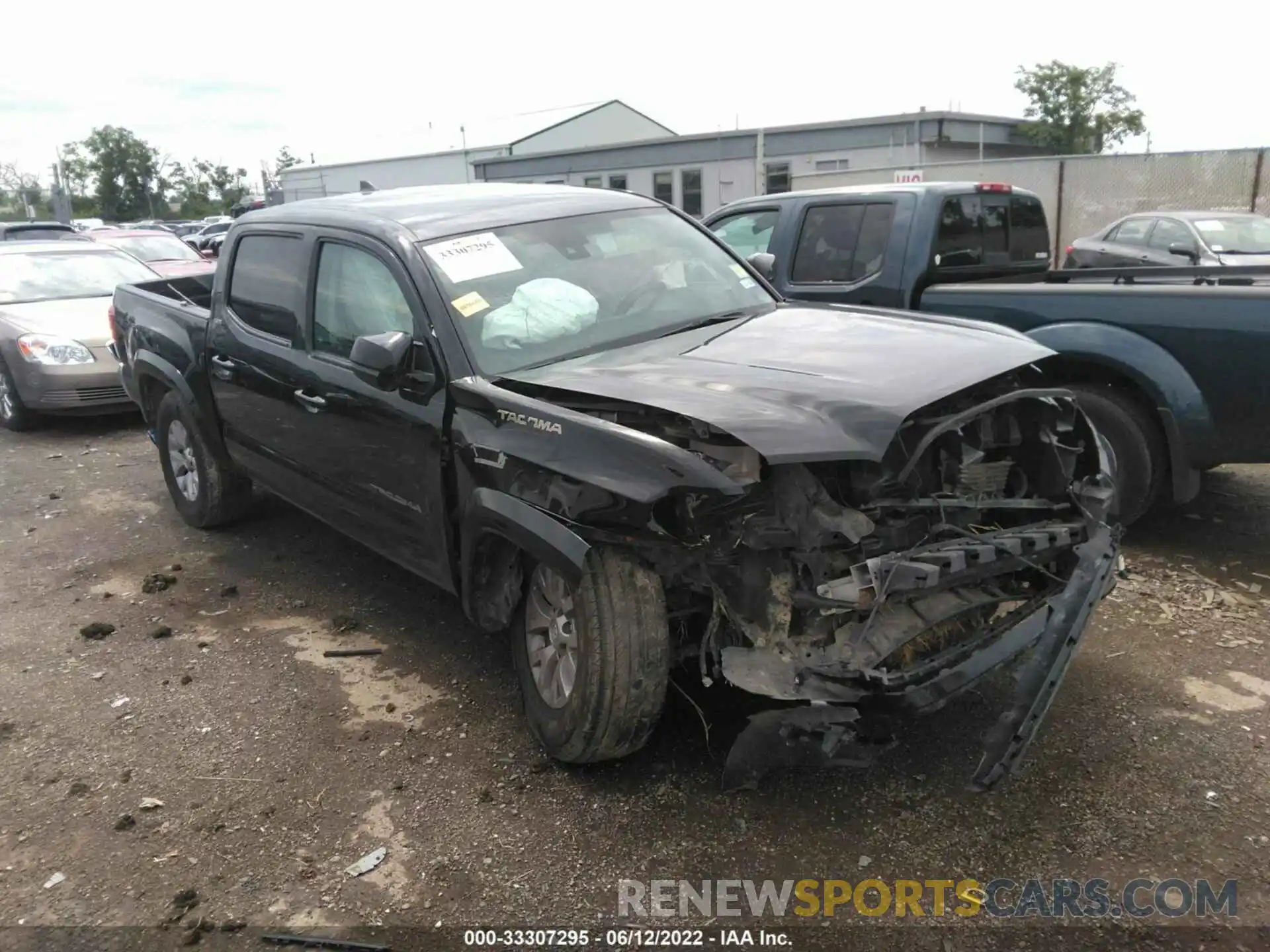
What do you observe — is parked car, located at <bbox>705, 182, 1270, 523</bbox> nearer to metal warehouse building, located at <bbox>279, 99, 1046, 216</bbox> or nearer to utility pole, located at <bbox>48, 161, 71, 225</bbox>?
metal warehouse building, located at <bbox>279, 99, 1046, 216</bbox>

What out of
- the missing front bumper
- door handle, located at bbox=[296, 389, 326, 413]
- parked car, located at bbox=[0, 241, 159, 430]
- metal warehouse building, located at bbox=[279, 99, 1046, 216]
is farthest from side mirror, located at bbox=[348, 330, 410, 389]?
metal warehouse building, located at bbox=[279, 99, 1046, 216]

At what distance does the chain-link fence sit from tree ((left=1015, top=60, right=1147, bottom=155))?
80.4 feet

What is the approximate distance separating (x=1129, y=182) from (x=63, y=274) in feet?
51.0

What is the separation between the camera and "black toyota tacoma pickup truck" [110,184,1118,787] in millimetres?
2746

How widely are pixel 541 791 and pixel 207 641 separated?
216cm

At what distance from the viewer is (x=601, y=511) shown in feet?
9.30

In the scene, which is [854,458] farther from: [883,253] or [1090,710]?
[883,253]

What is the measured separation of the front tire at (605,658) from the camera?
2.90 m

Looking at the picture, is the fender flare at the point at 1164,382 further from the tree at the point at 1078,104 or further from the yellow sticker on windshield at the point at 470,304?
the tree at the point at 1078,104

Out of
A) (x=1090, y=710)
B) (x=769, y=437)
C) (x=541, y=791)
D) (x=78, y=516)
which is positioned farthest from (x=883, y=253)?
(x=78, y=516)

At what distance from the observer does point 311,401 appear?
427 centimetres

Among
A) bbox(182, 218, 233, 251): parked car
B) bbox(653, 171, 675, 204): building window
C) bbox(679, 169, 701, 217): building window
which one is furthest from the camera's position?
bbox(653, 171, 675, 204): building window

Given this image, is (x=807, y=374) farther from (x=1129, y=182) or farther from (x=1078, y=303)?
(x=1129, y=182)
